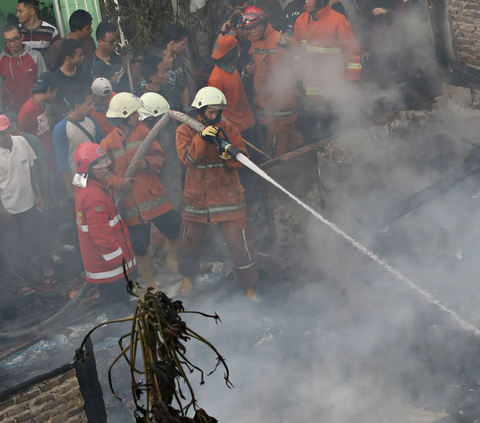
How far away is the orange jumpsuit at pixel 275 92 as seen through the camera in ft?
30.9

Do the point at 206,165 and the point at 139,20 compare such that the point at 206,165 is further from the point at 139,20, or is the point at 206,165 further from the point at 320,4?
the point at 320,4

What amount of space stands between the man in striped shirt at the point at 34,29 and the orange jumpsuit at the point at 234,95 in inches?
77.2

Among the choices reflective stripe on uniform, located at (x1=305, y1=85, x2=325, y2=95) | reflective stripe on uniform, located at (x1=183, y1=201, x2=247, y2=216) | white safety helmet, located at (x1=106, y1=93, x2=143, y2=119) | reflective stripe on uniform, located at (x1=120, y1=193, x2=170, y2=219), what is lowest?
reflective stripe on uniform, located at (x1=183, y1=201, x2=247, y2=216)

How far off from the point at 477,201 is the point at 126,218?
403 cm

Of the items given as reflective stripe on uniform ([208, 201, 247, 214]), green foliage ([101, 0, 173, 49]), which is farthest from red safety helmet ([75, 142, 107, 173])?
green foliage ([101, 0, 173, 49])

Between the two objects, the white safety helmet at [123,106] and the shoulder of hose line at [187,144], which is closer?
the shoulder of hose line at [187,144]

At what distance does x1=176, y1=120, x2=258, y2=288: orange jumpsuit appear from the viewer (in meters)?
7.84

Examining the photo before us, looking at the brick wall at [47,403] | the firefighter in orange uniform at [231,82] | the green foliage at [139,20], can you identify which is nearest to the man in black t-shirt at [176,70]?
the green foliage at [139,20]

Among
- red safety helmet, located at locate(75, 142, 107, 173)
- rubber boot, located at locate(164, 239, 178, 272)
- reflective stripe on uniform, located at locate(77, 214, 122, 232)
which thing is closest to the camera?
red safety helmet, located at locate(75, 142, 107, 173)

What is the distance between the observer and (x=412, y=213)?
8.87 meters

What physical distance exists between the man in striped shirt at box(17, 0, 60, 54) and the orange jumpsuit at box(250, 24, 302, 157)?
2.49 metres

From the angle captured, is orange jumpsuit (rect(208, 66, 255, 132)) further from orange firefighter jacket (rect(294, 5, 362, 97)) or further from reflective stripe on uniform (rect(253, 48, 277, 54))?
orange firefighter jacket (rect(294, 5, 362, 97))

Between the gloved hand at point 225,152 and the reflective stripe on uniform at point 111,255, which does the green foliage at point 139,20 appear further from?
the reflective stripe on uniform at point 111,255

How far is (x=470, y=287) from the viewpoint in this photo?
24.6 ft
